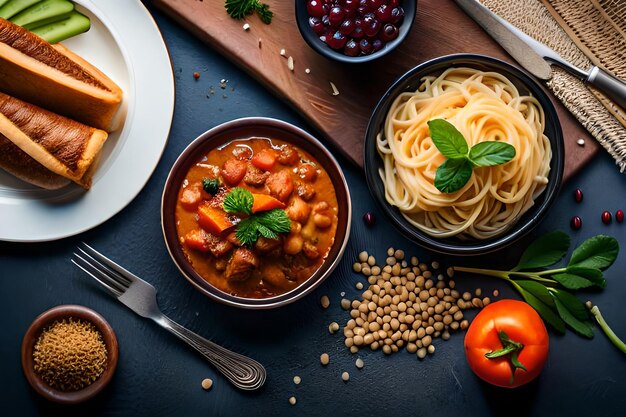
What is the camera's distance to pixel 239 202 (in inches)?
132

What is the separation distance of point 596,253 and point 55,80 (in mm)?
3485

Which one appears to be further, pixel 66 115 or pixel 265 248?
pixel 66 115

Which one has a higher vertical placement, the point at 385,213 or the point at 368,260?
the point at 385,213

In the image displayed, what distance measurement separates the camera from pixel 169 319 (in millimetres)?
3750

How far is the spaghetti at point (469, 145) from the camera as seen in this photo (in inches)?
133

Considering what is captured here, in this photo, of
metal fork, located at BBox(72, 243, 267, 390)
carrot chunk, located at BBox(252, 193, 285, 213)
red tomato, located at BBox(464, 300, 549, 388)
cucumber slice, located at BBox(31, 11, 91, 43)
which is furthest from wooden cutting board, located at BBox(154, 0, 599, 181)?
metal fork, located at BBox(72, 243, 267, 390)

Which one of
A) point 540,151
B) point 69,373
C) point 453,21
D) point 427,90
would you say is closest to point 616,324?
point 540,151

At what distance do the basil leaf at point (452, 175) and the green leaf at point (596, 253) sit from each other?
1.07m

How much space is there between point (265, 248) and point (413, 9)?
5.39 feet

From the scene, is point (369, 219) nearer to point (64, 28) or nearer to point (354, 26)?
point (354, 26)

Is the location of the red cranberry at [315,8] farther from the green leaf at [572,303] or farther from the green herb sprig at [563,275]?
the green leaf at [572,303]

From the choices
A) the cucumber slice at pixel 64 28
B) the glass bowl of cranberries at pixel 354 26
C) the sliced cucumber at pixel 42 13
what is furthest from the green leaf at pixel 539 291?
the sliced cucumber at pixel 42 13

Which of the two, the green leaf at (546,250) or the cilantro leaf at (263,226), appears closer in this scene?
the cilantro leaf at (263,226)

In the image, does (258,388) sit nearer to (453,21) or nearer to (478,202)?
(478,202)
